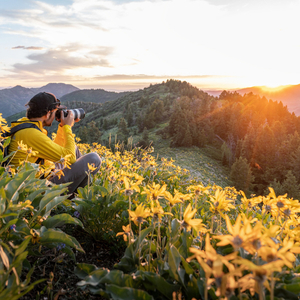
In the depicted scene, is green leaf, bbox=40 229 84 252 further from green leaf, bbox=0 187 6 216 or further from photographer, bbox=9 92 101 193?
photographer, bbox=9 92 101 193

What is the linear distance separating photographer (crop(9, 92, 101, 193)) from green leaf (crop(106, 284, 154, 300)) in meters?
1.78

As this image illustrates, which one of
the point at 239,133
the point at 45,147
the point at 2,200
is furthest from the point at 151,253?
the point at 239,133

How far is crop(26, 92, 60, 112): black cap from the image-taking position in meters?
3.45

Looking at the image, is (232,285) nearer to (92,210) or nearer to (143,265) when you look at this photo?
(143,265)

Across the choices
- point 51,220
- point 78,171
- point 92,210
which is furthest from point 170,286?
point 78,171

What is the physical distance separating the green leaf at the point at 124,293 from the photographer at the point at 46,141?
1.78 metres

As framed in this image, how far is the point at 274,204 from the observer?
1807mm

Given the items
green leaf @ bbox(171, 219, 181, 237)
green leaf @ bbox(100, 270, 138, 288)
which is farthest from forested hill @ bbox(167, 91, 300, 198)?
green leaf @ bbox(100, 270, 138, 288)

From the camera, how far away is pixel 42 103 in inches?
137

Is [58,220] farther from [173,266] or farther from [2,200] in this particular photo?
[173,266]

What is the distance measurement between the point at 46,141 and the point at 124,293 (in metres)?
2.57

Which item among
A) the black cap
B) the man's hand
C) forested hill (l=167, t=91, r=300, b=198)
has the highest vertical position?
the black cap

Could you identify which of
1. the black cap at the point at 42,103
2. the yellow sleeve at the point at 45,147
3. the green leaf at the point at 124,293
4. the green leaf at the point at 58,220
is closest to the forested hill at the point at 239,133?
the black cap at the point at 42,103

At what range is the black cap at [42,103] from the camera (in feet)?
11.3
